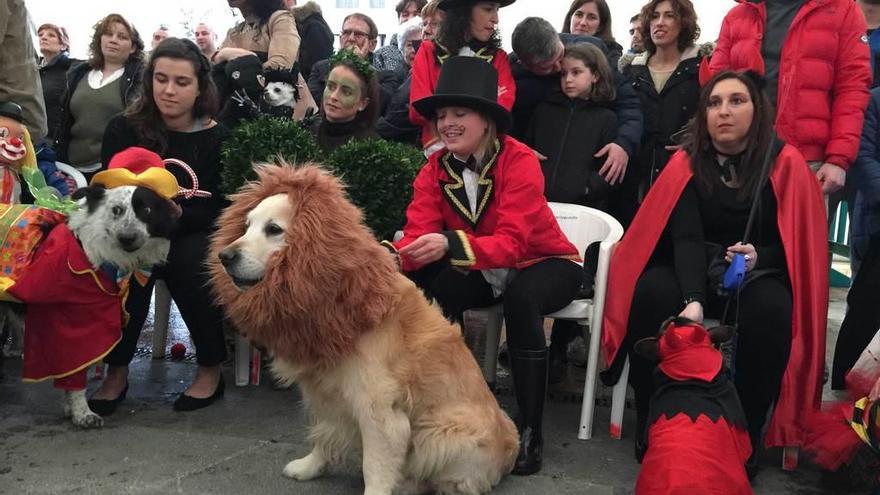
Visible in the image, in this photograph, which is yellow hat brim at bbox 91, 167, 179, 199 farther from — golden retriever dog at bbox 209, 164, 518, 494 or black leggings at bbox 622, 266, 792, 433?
black leggings at bbox 622, 266, 792, 433

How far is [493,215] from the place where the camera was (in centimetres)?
342

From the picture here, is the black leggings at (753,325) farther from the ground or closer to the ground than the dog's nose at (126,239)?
closer to the ground

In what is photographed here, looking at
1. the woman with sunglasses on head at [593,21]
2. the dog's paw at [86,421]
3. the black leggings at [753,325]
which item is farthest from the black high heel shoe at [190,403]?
the woman with sunglasses on head at [593,21]

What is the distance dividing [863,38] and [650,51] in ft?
3.81

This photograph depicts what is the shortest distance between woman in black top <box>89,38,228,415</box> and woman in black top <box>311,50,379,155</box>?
1.95ft

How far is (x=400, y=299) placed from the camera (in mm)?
2811

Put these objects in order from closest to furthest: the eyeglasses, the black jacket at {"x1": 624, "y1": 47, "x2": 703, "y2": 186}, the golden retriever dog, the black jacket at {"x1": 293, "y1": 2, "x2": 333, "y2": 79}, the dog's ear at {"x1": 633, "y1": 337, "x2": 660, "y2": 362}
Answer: the golden retriever dog → the dog's ear at {"x1": 633, "y1": 337, "x2": 660, "y2": 362} → the black jacket at {"x1": 624, "y1": 47, "x2": 703, "y2": 186} → the eyeglasses → the black jacket at {"x1": 293, "y1": 2, "x2": 333, "y2": 79}

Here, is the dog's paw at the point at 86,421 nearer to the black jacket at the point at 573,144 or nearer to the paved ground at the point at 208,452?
the paved ground at the point at 208,452

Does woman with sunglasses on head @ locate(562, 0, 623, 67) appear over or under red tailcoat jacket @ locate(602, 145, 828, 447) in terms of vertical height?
over

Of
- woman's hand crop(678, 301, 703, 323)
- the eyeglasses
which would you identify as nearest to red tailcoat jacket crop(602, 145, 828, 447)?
woman's hand crop(678, 301, 703, 323)

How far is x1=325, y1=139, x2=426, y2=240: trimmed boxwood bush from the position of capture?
12.4 ft

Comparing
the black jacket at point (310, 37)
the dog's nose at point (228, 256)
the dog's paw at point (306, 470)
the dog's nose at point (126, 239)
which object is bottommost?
the dog's paw at point (306, 470)

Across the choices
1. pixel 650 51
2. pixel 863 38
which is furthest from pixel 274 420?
pixel 863 38

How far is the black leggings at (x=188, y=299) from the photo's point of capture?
3.75m
